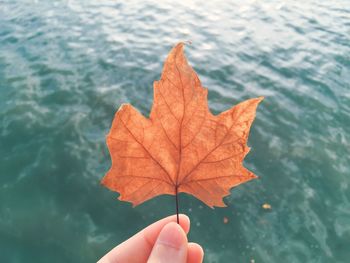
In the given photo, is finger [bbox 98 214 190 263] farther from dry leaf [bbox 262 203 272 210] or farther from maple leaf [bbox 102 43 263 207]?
dry leaf [bbox 262 203 272 210]

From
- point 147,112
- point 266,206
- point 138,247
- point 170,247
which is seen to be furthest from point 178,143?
point 147,112

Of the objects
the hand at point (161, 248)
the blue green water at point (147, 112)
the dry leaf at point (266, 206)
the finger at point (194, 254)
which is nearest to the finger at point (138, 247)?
the hand at point (161, 248)

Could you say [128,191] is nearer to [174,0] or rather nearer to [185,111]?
[185,111]

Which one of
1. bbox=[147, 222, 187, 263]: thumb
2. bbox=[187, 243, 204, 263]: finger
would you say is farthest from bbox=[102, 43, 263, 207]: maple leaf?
bbox=[187, 243, 204, 263]: finger

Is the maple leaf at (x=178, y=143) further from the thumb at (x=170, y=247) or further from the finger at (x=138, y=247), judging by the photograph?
the finger at (x=138, y=247)

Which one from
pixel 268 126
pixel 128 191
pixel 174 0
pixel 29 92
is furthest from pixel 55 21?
pixel 128 191

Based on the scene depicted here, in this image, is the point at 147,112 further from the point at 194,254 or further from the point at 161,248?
the point at 161,248
